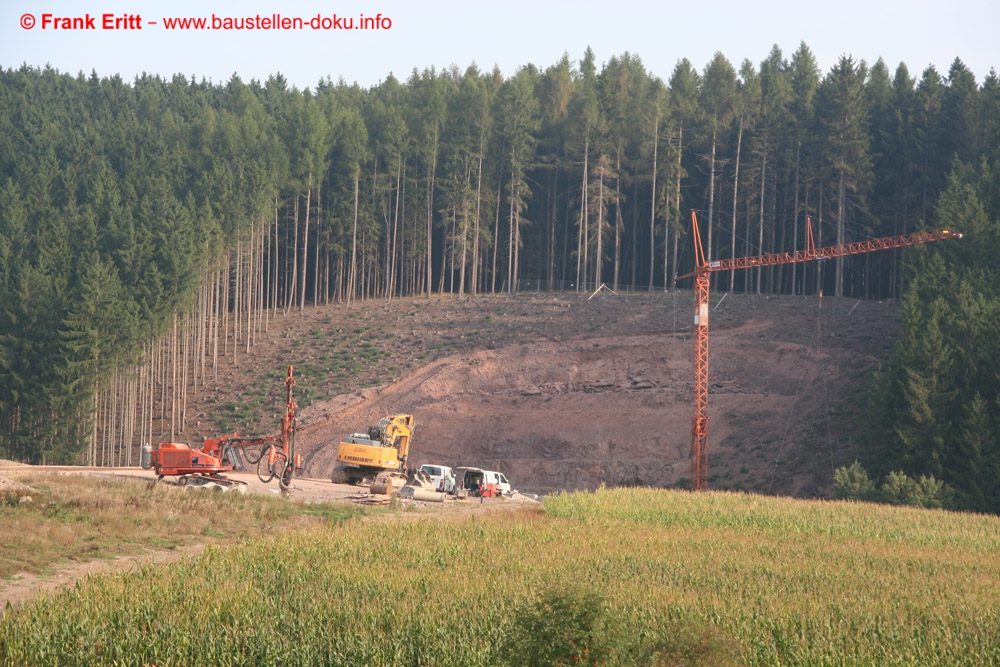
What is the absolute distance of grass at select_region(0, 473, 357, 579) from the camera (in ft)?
91.4

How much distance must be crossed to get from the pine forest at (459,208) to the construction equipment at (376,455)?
20.8 m

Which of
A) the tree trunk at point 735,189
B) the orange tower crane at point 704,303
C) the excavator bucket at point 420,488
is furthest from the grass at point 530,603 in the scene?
the tree trunk at point 735,189

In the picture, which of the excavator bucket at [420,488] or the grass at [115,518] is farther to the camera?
the excavator bucket at [420,488]

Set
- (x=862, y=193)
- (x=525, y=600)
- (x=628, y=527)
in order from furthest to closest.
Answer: (x=862, y=193), (x=628, y=527), (x=525, y=600)

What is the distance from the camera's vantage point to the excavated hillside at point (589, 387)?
210ft


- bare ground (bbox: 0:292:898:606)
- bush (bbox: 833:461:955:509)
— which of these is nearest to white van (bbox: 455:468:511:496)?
bare ground (bbox: 0:292:898:606)

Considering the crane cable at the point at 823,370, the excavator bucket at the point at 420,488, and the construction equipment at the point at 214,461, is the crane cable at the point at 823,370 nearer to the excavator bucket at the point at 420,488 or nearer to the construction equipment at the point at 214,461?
the excavator bucket at the point at 420,488

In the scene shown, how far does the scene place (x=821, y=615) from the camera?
21.0 metres

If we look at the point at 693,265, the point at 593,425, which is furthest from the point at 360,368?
the point at 693,265

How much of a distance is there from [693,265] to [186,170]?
4920cm

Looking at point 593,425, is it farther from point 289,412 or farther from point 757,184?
point 757,184

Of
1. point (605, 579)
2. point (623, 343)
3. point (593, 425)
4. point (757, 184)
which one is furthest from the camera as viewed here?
point (757, 184)

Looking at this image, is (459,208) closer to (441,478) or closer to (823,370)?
(823,370)

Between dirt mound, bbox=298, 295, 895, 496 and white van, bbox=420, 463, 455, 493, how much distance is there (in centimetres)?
1394
